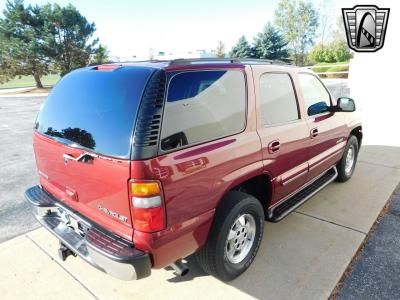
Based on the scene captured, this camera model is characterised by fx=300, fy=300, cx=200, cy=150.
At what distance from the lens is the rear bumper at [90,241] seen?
6.43ft

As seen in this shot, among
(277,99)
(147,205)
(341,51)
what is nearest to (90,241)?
(147,205)

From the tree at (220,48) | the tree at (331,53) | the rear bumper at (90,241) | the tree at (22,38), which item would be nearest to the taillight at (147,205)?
the rear bumper at (90,241)

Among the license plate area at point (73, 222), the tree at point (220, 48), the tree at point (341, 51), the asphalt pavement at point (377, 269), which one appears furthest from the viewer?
the tree at point (220, 48)

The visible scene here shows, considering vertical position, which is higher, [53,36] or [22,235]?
[53,36]

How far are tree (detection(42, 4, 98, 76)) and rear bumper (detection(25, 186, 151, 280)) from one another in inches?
1297

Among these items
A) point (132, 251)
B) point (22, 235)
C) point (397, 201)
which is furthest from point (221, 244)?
point (397, 201)

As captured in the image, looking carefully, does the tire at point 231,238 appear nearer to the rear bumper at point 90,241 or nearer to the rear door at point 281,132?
the rear door at point 281,132

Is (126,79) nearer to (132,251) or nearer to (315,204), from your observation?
(132,251)

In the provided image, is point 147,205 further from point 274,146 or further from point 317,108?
point 317,108

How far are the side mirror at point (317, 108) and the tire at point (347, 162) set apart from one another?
43.4 inches

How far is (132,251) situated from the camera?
198 centimetres

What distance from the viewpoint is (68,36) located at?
32.2 metres

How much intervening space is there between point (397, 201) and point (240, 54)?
2515 centimetres

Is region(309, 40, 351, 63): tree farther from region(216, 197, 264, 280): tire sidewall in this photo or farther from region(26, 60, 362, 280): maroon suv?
region(216, 197, 264, 280): tire sidewall
